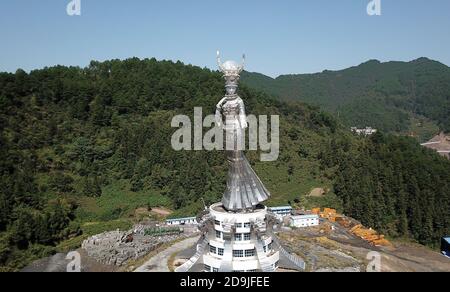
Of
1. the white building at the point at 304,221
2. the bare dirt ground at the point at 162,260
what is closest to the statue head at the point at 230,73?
the bare dirt ground at the point at 162,260

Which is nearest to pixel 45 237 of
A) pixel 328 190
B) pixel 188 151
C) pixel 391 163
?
pixel 188 151

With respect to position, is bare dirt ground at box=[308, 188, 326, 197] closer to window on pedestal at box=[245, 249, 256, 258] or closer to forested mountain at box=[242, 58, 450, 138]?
window on pedestal at box=[245, 249, 256, 258]

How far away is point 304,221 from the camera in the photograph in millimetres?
37250

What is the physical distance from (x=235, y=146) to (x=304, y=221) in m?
19.0

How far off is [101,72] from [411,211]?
1881 inches

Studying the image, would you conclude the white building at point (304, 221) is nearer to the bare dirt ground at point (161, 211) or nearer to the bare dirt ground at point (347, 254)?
the bare dirt ground at point (347, 254)

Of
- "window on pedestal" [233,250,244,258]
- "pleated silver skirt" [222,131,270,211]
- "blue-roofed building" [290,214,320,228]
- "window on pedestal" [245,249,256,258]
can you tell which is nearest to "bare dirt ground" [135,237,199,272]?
"window on pedestal" [233,250,244,258]

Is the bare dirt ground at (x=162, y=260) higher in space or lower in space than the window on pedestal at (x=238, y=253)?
lower

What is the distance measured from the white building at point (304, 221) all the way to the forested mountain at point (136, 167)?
29.2 feet

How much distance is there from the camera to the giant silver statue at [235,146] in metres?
19.8

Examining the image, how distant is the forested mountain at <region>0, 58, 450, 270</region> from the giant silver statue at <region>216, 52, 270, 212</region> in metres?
19.0

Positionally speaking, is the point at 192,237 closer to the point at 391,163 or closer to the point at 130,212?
the point at 130,212

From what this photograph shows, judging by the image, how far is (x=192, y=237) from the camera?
101 ft

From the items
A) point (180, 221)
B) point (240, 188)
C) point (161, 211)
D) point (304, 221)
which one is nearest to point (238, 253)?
point (240, 188)
